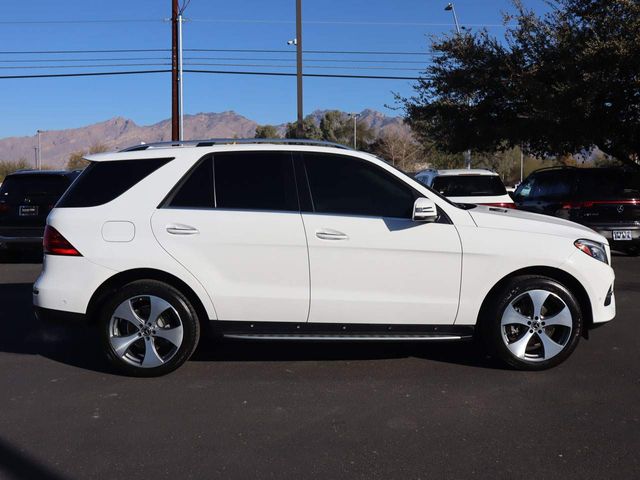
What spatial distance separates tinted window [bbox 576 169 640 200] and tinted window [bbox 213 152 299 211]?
7.79 m

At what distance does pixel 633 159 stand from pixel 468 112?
4628 mm

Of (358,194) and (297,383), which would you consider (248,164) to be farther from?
(297,383)

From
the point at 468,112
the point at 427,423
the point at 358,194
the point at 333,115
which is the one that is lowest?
the point at 427,423

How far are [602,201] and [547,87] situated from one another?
13.9 ft

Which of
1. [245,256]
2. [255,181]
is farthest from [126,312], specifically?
[255,181]

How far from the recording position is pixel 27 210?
10961 mm

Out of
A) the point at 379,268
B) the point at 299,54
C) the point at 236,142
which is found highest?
the point at 299,54

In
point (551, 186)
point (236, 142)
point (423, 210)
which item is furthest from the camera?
point (551, 186)

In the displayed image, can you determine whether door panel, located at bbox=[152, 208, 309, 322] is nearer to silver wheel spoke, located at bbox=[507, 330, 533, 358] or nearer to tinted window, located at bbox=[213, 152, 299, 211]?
tinted window, located at bbox=[213, 152, 299, 211]

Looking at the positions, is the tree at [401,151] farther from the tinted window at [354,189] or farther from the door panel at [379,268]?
the door panel at [379,268]

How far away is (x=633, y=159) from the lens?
16953mm

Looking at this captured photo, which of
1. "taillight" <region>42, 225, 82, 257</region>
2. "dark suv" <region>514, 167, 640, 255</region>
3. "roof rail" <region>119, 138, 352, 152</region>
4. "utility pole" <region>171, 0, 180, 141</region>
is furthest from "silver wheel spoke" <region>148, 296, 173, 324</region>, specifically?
"utility pole" <region>171, 0, 180, 141</region>

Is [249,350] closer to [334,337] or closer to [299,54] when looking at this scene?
[334,337]

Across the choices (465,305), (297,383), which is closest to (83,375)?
(297,383)
